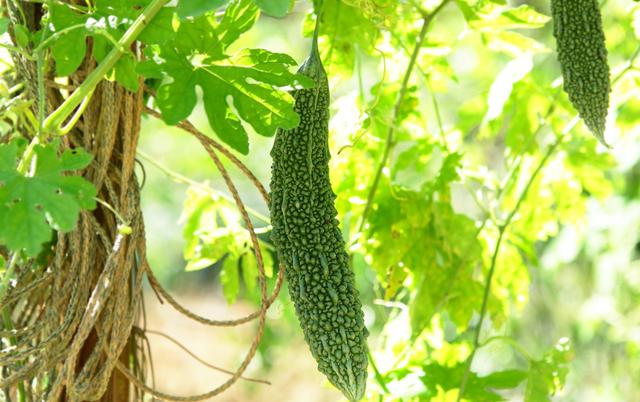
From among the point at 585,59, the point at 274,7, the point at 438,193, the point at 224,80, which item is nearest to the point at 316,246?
the point at 224,80

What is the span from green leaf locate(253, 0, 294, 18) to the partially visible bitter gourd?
248 mm

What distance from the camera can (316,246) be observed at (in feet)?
4.21

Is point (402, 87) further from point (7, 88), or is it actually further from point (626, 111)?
point (626, 111)

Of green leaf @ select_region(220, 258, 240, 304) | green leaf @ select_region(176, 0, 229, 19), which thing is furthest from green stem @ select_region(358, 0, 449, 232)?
green leaf @ select_region(176, 0, 229, 19)

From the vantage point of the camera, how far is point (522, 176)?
2.23 meters

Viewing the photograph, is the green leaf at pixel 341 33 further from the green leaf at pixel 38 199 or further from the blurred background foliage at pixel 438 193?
the green leaf at pixel 38 199

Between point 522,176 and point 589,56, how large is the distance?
2.76ft

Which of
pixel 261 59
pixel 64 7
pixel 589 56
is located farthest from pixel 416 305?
pixel 64 7

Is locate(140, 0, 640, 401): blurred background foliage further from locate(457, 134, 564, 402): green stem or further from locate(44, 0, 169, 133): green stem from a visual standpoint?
locate(44, 0, 169, 133): green stem

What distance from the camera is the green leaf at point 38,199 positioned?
40.8 inches

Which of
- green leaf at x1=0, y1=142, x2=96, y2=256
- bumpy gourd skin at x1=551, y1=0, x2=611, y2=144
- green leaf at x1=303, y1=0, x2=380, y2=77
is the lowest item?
green leaf at x1=0, y1=142, x2=96, y2=256

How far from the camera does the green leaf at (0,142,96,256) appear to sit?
1036 mm

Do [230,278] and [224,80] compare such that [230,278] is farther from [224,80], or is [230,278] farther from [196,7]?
[196,7]

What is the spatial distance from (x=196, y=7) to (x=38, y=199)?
29 centimetres
